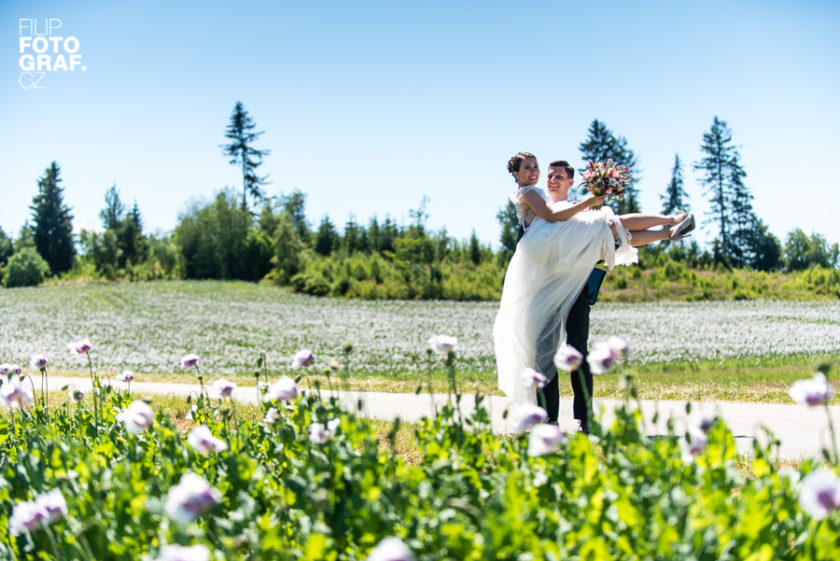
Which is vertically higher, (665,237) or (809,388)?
(665,237)

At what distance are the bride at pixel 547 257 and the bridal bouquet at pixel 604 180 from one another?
0.27 ft

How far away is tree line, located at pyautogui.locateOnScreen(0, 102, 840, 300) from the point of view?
3309 centimetres

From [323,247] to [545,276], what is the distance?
45030 mm

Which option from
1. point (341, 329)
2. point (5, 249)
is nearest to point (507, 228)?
point (341, 329)

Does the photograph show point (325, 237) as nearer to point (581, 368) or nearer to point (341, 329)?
point (341, 329)

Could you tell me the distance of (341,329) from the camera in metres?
18.6

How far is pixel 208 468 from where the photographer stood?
3.44m

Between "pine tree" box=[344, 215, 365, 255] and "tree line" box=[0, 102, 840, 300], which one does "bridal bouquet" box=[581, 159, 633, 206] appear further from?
"pine tree" box=[344, 215, 365, 255]

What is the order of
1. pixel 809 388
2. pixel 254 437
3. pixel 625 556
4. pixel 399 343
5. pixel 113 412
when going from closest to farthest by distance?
pixel 625 556
pixel 809 388
pixel 254 437
pixel 113 412
pixel 399 343

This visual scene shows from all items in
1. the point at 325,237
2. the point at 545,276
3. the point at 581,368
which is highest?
the point at 325,237

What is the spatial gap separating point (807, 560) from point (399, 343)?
12886 mm

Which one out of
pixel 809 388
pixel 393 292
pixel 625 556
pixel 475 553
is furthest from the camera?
pixel 393 292

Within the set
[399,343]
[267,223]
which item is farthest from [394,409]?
[267,223]

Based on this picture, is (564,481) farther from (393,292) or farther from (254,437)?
(393,292)
